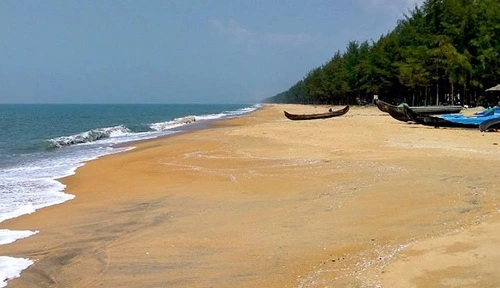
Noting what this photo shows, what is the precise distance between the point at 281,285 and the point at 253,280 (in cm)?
39

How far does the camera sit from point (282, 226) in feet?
26.2

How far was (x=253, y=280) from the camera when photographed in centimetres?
575

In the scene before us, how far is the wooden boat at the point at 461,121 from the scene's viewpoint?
890 inches

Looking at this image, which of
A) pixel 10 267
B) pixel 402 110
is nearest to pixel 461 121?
pixel 402 110

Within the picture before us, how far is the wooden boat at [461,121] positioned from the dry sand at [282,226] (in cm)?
797

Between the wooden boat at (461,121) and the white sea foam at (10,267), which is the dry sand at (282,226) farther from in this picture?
A: the wooden boat at (461,121)

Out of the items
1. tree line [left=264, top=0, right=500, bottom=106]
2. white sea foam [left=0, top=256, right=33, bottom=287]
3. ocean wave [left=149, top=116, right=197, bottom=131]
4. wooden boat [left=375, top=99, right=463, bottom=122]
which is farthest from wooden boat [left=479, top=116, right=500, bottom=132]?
ocean wave [left=149, top=116, right=197, bottom=131]

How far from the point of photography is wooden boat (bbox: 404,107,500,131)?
890 inches

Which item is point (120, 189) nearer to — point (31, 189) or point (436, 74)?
point (31, 189)

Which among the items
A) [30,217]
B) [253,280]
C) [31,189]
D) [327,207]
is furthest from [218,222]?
[31,189]

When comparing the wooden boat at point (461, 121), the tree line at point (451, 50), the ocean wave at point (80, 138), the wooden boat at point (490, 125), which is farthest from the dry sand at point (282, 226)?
the tree line at point (451, 50)

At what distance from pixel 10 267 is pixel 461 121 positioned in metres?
22.9

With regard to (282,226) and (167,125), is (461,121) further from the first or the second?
(167,125)

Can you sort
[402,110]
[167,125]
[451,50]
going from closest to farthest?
[402,110] < [451,50] < [167,125]
